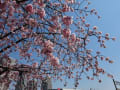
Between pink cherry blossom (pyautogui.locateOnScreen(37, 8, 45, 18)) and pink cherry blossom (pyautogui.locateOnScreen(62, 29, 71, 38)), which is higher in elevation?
pink cherry blossom (pyautogui.locateOnScreen(37, 8, 45, 18))

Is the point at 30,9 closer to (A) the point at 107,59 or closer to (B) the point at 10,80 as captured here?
(A) the point at 107,59

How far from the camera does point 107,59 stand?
5.08 metres

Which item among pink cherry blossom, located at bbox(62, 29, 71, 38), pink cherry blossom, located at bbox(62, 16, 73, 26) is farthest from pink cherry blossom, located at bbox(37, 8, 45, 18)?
pink cherry blossom, located at bbox(62, 29, 71, 38)

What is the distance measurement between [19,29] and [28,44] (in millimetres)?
788

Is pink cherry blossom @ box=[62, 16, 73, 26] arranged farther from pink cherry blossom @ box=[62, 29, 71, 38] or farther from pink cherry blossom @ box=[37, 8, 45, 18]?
pink cherry blossom @ box=[37, 8, 45, 18]

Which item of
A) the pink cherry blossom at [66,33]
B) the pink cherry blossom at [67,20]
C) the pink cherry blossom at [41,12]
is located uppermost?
the pink cherry blossom at [41,12]

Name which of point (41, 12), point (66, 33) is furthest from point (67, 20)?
point (41, 12)

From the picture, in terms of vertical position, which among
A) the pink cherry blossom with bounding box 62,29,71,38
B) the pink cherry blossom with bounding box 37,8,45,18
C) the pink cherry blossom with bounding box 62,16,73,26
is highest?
the pink cherry blossom with bounding box 37,8,45,18

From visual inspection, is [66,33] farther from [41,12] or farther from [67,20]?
[41,12]

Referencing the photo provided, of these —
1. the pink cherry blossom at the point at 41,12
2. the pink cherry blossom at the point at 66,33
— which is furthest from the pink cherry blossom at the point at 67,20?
the pink cherry blossom at the point at 41,12

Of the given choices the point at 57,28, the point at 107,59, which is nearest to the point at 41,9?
the point at 57,28

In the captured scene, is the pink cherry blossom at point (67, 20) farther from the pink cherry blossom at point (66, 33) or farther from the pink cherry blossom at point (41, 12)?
the pink cherry blossom at point (41, 12)

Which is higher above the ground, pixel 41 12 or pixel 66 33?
pixel 41 12

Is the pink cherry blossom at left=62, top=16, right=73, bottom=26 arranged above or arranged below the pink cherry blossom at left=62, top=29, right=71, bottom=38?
above
